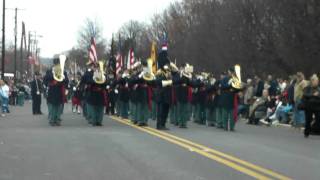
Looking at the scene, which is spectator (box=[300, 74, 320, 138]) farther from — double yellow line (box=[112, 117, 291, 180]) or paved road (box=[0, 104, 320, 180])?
double yellow line (box=[112, 117, 291, 180])

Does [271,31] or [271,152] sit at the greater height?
[271,31]

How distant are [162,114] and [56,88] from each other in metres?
3.48

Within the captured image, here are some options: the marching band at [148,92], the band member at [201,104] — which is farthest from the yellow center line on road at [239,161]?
the band member at [201,104]

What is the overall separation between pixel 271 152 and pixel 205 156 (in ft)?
6.19

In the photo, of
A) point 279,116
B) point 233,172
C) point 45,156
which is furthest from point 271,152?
point 279,116

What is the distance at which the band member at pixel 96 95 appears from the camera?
21031 mm

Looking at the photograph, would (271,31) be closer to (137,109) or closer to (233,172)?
(137,109)

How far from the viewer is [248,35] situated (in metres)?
53.7

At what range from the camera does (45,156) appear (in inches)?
495

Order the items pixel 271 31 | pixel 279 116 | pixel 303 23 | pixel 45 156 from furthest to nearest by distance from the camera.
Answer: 1. pixel 271 31
2. pixel 303 23
3. pixel 279 116
4. pixel 45 156

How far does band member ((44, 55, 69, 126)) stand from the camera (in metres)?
20.8

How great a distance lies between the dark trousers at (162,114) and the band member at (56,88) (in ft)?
10.3

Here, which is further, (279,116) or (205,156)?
(279,116)

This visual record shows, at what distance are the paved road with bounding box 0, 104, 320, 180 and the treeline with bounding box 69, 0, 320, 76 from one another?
24.1 meters
